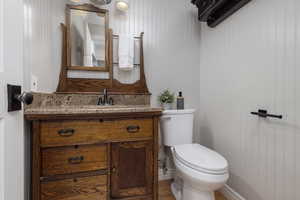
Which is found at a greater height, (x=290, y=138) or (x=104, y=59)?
(x=104, y=59)

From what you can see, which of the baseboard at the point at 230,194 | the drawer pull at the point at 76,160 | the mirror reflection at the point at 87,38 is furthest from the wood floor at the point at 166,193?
the mirror reflection at the point at 87,38

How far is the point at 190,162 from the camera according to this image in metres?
1.20

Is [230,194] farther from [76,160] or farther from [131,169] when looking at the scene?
[76,160]

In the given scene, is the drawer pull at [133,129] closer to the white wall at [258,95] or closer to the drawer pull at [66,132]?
the drawer pull at [66,132]

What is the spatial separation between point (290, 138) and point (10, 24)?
1.50m

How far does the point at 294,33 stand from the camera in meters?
1.01

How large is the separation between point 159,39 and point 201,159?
1.36 metres

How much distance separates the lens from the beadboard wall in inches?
61.4

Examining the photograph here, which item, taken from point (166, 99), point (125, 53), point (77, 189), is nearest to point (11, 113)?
point (77, 189)

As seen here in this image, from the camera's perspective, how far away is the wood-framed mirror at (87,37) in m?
1.60

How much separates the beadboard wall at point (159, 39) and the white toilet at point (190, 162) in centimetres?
37

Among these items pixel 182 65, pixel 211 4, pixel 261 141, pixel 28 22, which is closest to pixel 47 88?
pixel 28 22

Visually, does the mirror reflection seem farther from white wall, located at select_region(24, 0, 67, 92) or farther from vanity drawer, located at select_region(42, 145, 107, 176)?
vanity drawer, located at select_region(42, 145, 107, 176)

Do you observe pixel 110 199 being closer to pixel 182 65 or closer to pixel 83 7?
pixel 182 65
